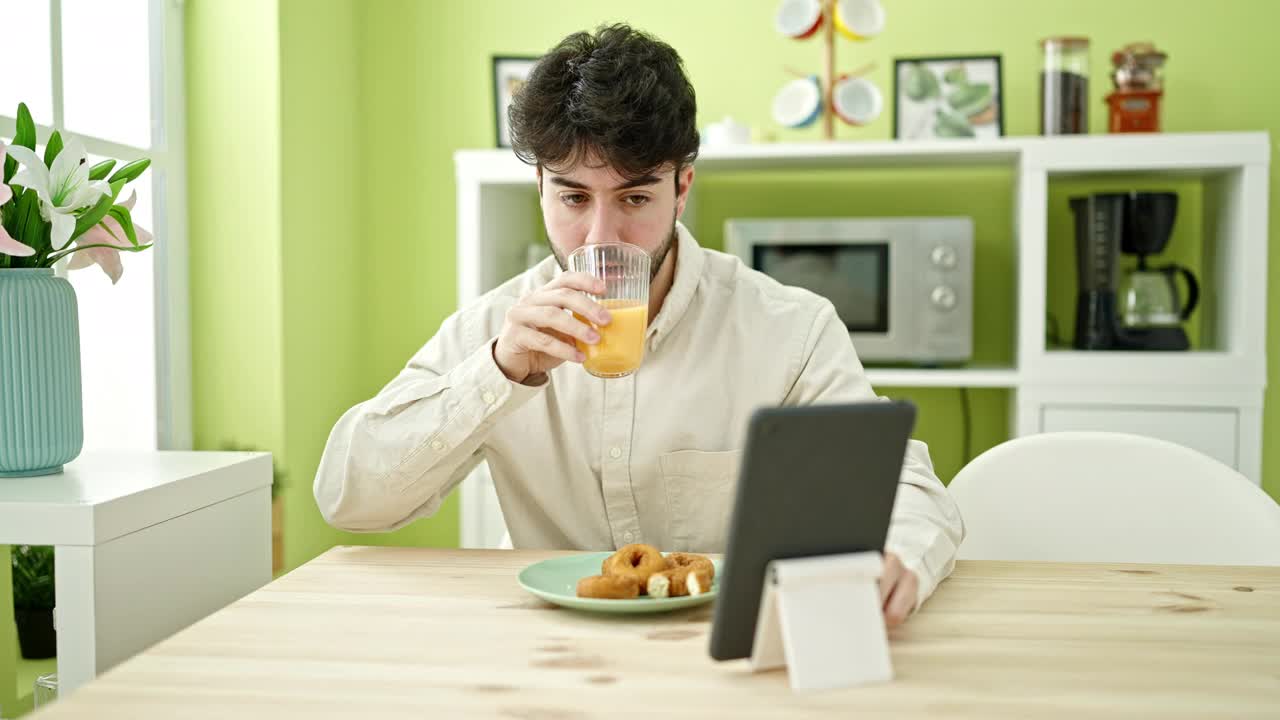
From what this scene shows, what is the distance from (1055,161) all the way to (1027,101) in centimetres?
44

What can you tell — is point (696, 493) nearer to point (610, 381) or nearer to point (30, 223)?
point (610, 381)

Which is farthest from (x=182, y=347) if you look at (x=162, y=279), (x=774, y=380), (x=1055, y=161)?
(x=1055, y=161)

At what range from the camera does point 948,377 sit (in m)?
2.52

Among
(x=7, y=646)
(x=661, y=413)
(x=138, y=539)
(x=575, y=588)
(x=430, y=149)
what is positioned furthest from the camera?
(x=430, y=149)

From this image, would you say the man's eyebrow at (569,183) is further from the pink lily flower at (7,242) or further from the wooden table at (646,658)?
the pink lily flower at (7,242)

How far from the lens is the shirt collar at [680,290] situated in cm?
149

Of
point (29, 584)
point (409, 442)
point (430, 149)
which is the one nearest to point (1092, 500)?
point (409, 442)

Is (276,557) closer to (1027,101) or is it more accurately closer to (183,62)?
(183,62)

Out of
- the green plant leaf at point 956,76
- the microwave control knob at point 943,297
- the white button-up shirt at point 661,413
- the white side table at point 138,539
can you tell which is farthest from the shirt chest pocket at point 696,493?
the green plant leaf at point 956,76

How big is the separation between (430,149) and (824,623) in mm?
2584

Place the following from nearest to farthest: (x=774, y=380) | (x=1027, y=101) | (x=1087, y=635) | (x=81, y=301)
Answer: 1. (x=1087, y=635)
2. (x=774, y=380)
3. (x=81, y=301)
4. (x=1027, y=101)

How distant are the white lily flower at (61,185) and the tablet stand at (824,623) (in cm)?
108

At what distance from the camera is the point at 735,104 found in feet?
9.78

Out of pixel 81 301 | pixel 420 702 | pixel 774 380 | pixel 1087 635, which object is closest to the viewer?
pixel 420 702
